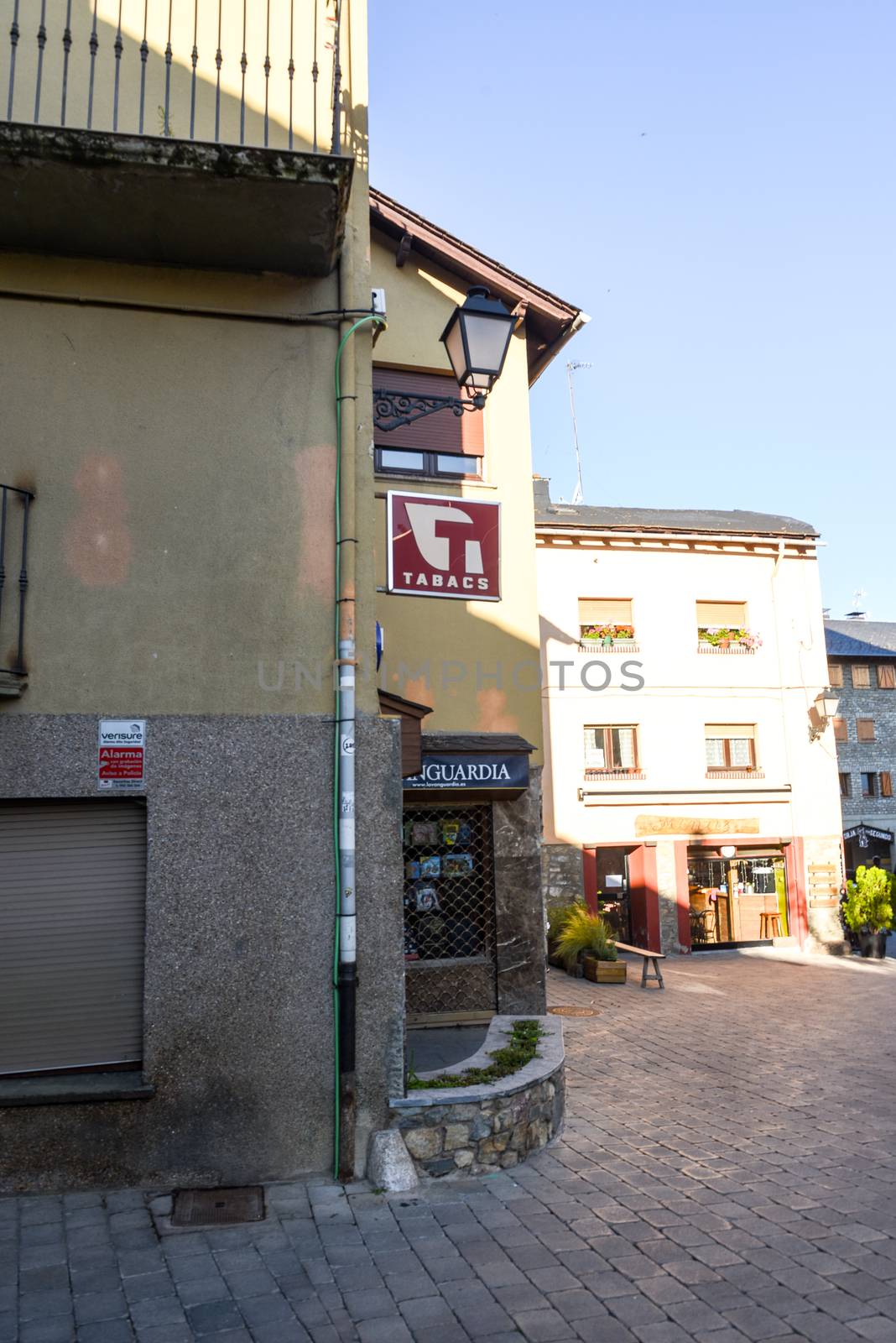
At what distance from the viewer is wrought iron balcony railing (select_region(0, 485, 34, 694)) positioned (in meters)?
5.64

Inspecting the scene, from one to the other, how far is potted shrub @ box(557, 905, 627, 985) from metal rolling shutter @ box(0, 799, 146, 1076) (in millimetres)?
10565

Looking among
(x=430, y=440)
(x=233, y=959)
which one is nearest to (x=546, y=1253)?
(x=233, y=959)

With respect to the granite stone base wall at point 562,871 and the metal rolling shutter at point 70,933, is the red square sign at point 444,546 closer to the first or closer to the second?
the metal rolling shutter at point 70,933

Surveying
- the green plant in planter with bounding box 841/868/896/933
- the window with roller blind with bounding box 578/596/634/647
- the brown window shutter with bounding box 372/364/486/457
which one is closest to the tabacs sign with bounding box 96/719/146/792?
the brown window shutter with bounding box 372/364/486/457

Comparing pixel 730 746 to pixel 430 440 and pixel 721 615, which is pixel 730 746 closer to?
pixel 721 615

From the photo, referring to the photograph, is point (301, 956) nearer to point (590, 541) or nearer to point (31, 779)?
point (31, 779)

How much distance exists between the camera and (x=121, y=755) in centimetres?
574

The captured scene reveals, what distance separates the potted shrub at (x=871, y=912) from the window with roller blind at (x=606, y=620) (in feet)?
22.7

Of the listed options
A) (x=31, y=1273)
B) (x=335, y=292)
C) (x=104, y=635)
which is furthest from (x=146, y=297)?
(x=31, y=1273)

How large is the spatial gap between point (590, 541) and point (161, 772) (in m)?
16.3

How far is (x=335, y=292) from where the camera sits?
21.1ft

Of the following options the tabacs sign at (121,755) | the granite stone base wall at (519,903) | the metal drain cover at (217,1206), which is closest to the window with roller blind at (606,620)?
the granite stone base wall at (519,903)

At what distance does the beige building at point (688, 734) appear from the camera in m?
20.4

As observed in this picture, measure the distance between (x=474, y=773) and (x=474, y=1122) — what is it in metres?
4.79
